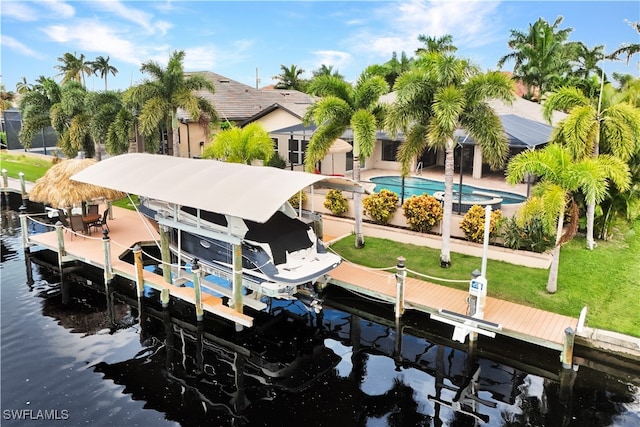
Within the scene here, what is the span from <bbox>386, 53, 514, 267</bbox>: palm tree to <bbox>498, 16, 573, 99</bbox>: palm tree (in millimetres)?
30710

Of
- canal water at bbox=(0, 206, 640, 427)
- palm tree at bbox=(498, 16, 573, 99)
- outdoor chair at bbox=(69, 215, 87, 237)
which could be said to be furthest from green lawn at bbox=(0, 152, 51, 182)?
palm tree at bbox=(498, 16, 573, 99)

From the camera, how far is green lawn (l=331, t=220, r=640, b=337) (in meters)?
13.0

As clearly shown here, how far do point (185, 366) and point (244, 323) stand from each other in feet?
5.83

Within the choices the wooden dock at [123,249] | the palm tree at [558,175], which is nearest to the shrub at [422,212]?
the palm tree at [558,175]

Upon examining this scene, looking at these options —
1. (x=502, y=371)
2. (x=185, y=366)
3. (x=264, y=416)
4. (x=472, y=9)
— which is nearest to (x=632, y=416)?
(x=502, y=371)

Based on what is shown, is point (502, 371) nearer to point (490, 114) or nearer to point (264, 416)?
point (264, 416)

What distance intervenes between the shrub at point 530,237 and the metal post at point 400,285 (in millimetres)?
5081

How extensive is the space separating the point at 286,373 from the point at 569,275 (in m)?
9.40

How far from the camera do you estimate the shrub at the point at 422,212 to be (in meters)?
18.0

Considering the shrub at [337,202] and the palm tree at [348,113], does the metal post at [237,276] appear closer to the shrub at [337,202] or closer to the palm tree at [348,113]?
the palm tree at [348,113]

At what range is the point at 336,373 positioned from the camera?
38.3 feet

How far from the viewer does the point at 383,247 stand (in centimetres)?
1786

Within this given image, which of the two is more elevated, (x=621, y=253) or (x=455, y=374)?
(x=621, y=253)

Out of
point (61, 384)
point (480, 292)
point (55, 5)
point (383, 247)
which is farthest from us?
point (55, 5)
